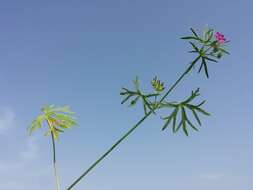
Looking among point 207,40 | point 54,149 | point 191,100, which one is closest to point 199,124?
point 191,100

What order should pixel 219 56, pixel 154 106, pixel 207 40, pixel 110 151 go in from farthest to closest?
pixel 207 40 → pixel 219 56 → pixel 154 106 → pixel 110 151

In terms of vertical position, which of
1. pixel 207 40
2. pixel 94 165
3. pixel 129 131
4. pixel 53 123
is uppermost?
pixel 207 40

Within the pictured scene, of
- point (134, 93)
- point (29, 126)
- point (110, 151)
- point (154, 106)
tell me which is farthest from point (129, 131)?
point (29, 126)

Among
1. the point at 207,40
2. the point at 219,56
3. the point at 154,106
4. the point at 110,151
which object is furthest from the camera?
the point at 207,40

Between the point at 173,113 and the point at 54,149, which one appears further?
the point at 173,113

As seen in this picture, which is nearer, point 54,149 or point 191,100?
point 54,149

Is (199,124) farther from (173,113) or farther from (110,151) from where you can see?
(110,151)

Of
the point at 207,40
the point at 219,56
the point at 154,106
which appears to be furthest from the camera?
the point at 207,40

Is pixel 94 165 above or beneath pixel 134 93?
beneath

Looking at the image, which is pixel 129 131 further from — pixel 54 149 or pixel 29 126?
pixel 29 126
